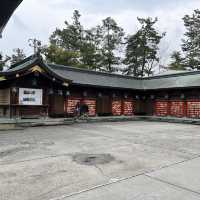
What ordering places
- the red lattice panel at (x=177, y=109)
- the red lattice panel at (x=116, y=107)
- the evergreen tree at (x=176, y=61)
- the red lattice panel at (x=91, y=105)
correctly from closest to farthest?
the red lattice panel at (x=91, y=105)
the red lattice panel at (x=177, y=109)
the red lattice panel at (x=116, y=107)
the evergreen tree at (x=176, y=61)

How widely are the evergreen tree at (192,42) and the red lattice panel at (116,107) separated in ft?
70.8

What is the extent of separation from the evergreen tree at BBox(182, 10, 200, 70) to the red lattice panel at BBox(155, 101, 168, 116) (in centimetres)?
1916

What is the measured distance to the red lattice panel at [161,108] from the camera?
68.3 feet

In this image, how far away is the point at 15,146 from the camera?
7742 millimetres

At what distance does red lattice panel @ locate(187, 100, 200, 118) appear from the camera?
1844 cm

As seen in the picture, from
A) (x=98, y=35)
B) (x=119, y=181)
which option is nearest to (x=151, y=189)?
(x=119, y=181)

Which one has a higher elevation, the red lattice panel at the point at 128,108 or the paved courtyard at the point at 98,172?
the red lattice panel at the point at 128,108

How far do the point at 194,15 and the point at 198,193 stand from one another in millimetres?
43658

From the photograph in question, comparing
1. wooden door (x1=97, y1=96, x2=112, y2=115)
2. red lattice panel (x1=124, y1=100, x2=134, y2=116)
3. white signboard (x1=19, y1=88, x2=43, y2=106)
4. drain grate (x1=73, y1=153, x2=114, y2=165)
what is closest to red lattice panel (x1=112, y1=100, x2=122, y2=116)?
wooden door (x1=97, y1=96, x2=112, y2=115)

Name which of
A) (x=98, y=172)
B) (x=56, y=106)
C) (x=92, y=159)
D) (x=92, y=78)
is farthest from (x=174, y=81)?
(x=98, y=172)

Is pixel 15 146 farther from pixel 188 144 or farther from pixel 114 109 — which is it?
pixel 114 109

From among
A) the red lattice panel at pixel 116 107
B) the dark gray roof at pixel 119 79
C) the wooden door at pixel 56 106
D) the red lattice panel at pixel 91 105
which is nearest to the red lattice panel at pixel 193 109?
the dark gray roof at pixel 119 79

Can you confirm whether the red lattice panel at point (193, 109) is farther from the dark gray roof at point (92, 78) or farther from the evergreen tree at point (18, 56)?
the evergreen tree at point (18, 56)

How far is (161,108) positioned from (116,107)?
4221 mm
